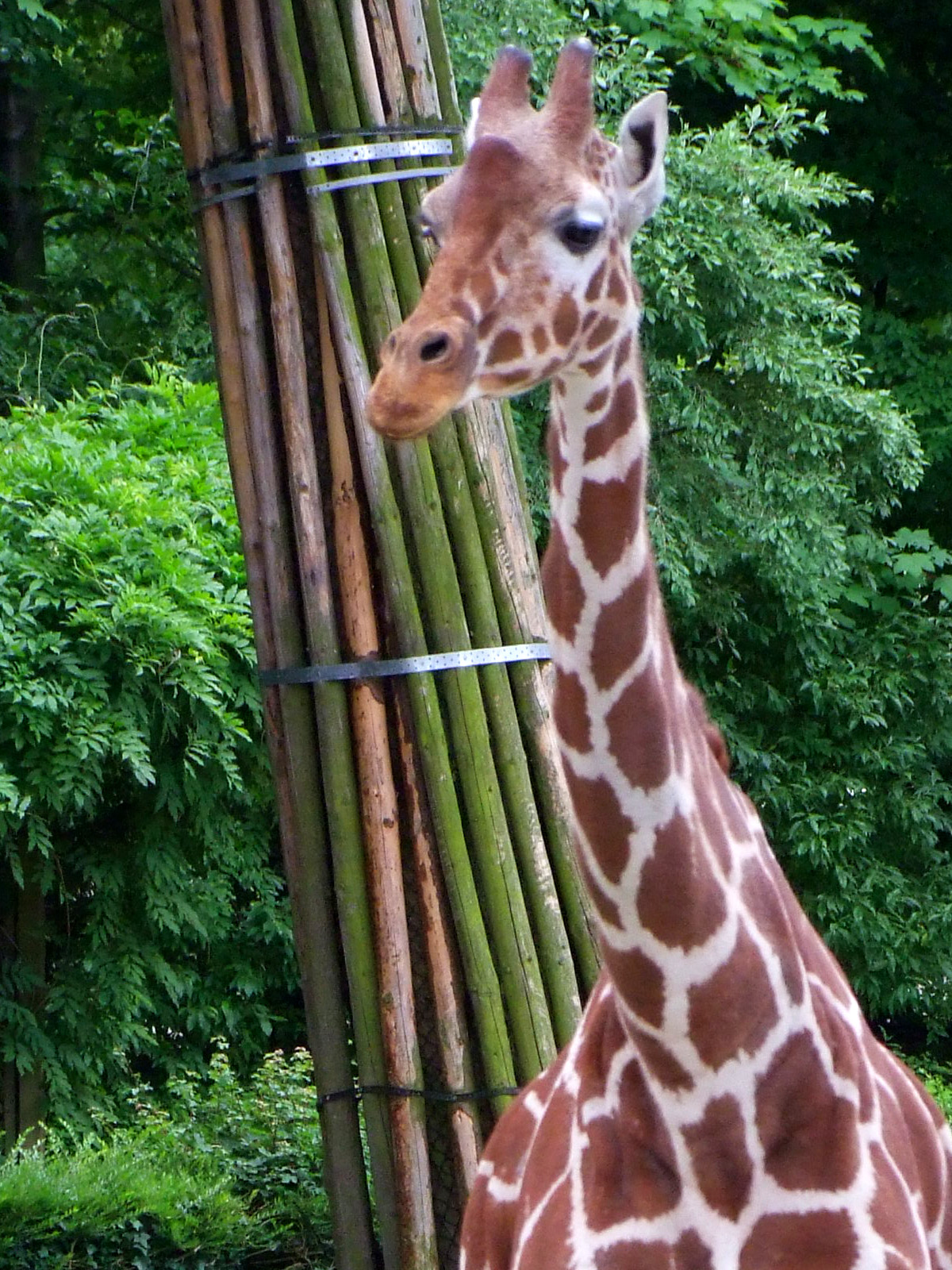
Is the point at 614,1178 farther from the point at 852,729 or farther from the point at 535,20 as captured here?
the point at 852,729

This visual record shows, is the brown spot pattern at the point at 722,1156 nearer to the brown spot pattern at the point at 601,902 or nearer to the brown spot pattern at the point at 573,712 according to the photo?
the brown spot pattern at the point at 601,902

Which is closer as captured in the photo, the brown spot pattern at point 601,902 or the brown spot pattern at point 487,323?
the brown spot pattern at point 487,323

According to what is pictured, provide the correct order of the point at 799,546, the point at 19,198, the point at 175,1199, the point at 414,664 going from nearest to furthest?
the point at 414,664, the point at 175,1199, the point at 799,546, the point at 19,198

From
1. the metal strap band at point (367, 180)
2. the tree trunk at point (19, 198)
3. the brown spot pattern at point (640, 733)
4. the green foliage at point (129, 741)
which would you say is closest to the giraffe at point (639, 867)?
the brown spot pattern at point (640, 733)

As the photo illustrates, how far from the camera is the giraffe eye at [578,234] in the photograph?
179 cm

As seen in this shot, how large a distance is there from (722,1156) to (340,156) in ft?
6.62

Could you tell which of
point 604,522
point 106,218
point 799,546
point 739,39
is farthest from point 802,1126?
point 106,218

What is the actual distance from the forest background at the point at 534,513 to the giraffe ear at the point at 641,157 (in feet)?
10.1

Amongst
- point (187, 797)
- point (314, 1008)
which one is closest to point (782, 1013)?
point (314, 1008)

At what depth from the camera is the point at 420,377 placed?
160cm

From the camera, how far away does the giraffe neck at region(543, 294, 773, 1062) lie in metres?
1.89

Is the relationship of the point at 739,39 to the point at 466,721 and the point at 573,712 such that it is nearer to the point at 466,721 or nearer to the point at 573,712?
the point at 466,721

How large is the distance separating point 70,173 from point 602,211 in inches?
316

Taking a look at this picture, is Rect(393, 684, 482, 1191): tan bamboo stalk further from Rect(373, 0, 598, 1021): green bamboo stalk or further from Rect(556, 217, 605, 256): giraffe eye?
Rect(556, 217, 605, 256): giraffe eye
